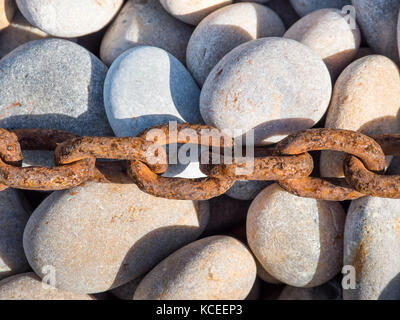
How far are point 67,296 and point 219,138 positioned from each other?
46.8 inches

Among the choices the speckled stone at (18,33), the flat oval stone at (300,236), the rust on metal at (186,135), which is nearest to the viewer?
the rust on metal at (186,135)

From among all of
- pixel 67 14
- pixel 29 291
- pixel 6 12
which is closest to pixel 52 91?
pixel 67 14

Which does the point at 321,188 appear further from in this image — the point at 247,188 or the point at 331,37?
the point at 331,37

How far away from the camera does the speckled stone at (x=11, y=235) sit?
86.4 inches

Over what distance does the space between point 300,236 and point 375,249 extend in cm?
35

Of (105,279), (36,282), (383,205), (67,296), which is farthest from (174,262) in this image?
(383,205)

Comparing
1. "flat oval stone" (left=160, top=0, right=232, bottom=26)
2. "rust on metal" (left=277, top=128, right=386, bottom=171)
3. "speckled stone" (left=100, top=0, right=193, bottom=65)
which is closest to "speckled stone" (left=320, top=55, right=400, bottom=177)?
"rust on metal" (left=277, top=128, right=386, bottom=171)

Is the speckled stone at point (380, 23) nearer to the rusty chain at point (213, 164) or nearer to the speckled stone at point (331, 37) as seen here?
the speckled stone at point (331, 37)

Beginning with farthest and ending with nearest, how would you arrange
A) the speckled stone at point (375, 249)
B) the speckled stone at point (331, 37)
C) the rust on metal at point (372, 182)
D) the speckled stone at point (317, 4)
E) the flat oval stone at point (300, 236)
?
the speckled stone at point (317, 4) → the speckled stone at point (331, 37) → the flat oval stone at point (300, 236) → the speckled stone at point (375, 249) → the rust on metal at point (372, 182)

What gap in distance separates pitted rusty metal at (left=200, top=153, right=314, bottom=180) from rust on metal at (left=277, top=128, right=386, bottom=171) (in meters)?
0.05

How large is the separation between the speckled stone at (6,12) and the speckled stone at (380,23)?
2100 millimetres

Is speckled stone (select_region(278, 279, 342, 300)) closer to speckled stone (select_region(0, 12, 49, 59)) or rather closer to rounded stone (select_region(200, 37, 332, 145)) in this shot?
rounded stone (select_region(200, 37, 332, 145))

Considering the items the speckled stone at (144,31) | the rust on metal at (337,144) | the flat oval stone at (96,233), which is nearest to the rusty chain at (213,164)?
the rust on metal at (337,144)

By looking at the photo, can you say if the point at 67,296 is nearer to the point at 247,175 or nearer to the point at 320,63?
the point at 247,175
